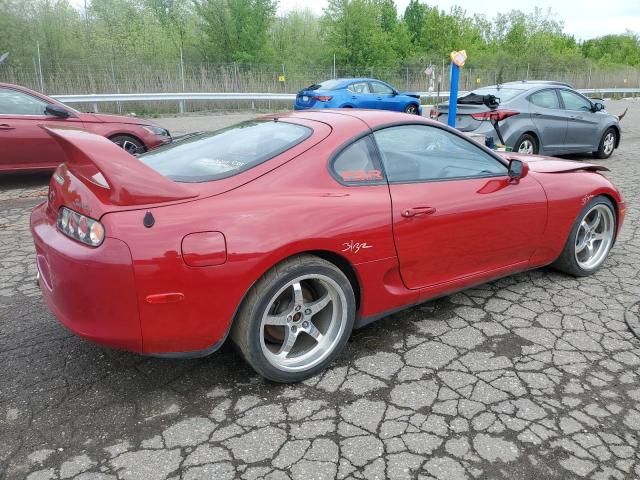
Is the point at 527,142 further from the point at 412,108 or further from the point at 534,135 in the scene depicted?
the point at 412,108

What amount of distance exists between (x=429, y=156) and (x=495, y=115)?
5.44 metres

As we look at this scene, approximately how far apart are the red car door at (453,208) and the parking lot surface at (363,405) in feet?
1.37

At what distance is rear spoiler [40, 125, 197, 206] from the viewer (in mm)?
2344

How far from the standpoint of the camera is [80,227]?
7.89ft

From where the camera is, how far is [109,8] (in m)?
31.6

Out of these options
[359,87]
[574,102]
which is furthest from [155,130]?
[359,87]

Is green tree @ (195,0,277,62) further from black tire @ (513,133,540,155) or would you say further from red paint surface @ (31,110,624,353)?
red paint surface @ (31,110,624,353)

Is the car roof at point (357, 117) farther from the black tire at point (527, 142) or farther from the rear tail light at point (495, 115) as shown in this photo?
the black tire at point (527, 142)

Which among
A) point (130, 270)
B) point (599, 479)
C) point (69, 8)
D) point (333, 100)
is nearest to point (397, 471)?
point (599, 479)

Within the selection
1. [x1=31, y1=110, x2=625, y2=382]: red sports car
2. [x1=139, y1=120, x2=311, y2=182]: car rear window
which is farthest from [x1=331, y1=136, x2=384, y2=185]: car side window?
[x1=139, y1=120, x2=311, y2=182]: car rear window

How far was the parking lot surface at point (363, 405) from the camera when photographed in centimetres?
222

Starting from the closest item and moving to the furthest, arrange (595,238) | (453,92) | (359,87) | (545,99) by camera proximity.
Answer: (595,238) → (453,92) → (545,99) → (359,87)

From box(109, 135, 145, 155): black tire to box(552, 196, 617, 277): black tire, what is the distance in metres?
5.66

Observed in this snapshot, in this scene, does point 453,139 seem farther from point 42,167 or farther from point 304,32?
point 304,32
